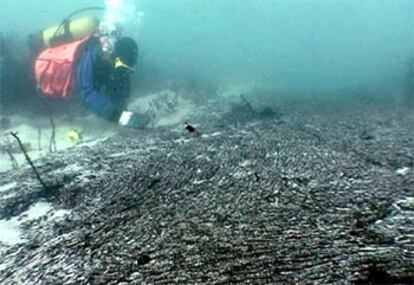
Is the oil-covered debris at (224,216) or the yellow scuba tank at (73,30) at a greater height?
the yellow scuba tank at (73,30)

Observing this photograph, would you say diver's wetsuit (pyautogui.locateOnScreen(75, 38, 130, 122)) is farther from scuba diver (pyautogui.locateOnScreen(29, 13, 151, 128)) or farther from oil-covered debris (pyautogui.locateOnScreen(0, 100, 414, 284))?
oil-covered debris (pyautogui.locateOnScreen(0, 100, 414, 284))

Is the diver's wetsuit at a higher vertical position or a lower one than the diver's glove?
higher

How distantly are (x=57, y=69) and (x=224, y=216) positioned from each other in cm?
944

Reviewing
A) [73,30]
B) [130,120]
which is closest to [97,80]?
[130,120]

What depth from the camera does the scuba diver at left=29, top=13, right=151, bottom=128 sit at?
11.9 m

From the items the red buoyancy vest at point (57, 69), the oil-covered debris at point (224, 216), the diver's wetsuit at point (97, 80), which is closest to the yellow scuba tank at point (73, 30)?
the red buoyancy vest at point (57, 69)

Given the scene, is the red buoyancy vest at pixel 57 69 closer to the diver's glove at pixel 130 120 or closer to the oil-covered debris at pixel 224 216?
the diver's glove at pixel 130 120

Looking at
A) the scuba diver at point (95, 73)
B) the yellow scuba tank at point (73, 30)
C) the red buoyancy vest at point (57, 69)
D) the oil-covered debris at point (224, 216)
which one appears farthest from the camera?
the yellow scuba tank at point (73, 30)

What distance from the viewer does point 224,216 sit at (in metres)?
4.78

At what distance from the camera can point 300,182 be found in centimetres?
582

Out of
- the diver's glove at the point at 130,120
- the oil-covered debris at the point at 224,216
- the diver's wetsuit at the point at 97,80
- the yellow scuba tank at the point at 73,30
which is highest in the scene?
the yellow scuba tank at the point at 73,30

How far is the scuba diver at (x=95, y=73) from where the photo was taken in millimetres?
11938

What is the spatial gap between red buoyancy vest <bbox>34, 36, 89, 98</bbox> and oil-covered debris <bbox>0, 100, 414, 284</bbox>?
4.47m

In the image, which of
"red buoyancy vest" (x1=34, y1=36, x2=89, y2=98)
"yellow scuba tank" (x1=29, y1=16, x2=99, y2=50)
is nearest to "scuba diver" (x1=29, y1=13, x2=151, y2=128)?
"red buoyancy vest" (x1=34, y1=36, x2=89, y2=98)
